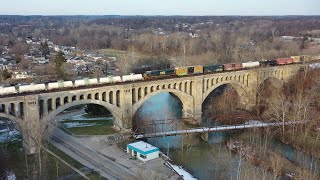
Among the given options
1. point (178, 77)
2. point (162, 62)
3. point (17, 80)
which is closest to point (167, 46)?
point (162, 62)

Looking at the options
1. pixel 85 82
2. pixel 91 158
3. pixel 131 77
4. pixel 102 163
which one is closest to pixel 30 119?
pixel 91 158

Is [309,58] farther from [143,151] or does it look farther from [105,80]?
[143,151]

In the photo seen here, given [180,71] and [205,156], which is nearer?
[205,156]

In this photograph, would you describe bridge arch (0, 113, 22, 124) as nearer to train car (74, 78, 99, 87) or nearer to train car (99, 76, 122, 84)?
train car (74, 78, 99, 87)

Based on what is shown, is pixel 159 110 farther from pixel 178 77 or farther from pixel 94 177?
pixel 94 177

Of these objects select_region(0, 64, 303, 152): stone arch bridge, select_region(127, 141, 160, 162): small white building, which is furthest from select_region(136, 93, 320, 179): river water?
select_region(0, 64, 303, 152): stone arch bridge

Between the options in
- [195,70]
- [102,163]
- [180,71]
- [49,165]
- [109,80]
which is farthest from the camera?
[195,70]
